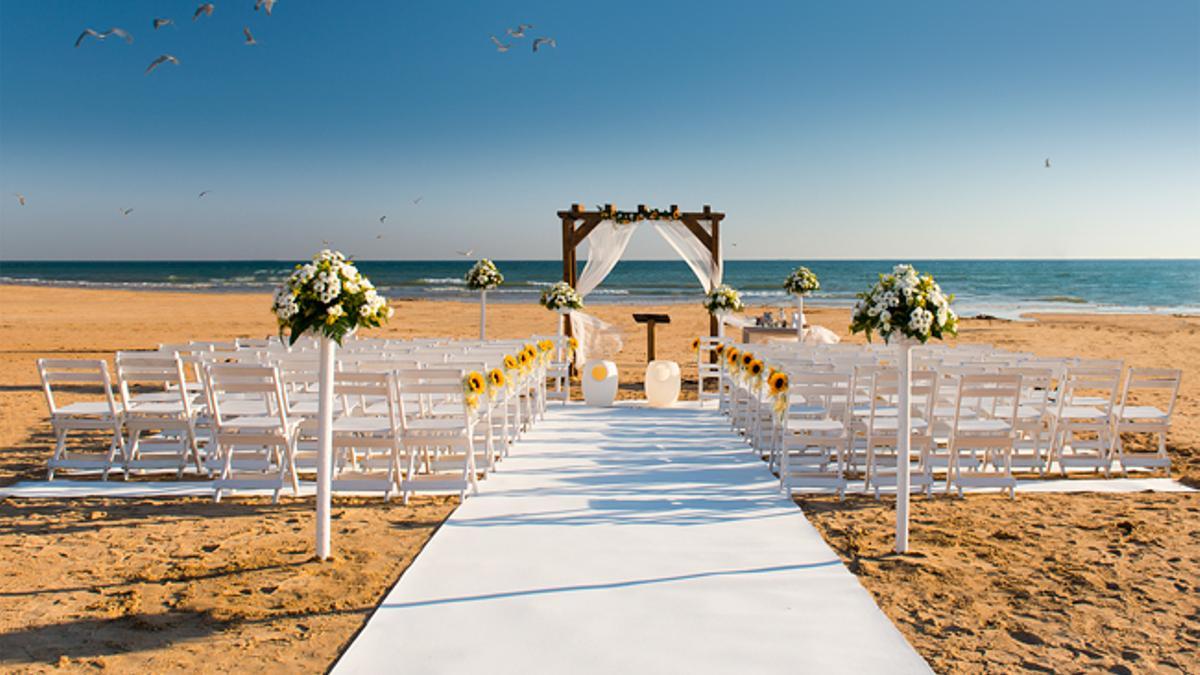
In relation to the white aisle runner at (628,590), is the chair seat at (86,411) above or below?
above

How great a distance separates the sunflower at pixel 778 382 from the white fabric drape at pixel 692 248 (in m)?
7.44

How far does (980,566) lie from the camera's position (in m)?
4.49

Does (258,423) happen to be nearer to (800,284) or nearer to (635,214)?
(635,214)

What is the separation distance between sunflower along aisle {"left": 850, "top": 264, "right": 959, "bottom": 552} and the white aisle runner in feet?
2.02

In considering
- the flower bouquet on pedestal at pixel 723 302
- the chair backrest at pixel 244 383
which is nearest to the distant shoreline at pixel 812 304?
the flower bouquet on pedestal at pixel 723 302

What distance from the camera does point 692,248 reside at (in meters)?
13.8

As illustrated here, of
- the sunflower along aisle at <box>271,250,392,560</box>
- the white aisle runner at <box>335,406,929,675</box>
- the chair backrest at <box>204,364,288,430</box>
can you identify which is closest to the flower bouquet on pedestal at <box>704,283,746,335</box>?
the white aisle runner at <box>335,406,929,675</box>

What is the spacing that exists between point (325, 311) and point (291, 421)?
1900 millimetres

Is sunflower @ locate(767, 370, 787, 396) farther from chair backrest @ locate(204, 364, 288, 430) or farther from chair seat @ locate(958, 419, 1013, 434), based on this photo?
chair backrest @ locate(204, 364, 288, 430)

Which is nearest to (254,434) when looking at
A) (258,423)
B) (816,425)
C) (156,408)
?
(258,423)

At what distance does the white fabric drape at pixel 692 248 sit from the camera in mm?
13648

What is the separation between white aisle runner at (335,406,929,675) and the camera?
323 cm

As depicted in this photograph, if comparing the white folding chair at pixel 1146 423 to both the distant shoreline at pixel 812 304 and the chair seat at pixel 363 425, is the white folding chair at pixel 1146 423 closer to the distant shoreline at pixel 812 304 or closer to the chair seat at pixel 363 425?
the chair seat at pixel 363 425

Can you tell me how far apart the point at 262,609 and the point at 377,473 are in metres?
2.58
